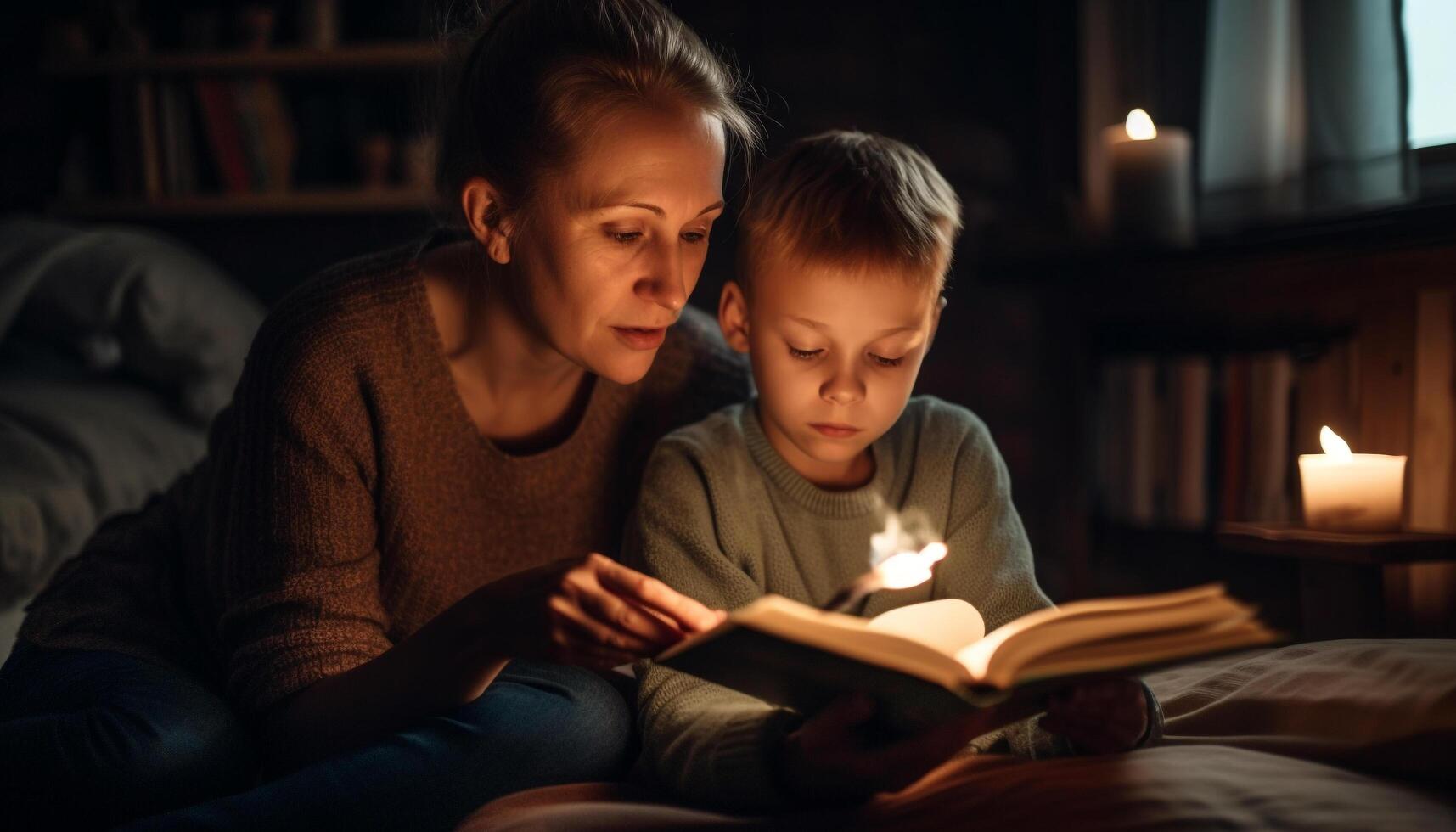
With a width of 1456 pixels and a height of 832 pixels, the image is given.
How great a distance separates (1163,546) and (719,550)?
142 cm

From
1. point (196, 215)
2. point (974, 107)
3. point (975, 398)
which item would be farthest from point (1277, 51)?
point (196, 215)

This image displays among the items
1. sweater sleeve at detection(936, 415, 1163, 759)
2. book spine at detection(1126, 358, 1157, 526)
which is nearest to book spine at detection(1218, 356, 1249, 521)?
book spine at detection(1126, 358, 1157, 526)

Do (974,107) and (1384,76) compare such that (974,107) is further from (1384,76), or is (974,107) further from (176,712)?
(176,712)

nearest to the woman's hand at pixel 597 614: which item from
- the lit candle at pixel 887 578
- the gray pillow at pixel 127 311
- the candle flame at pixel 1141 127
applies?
the lit candle at pixel 887 578

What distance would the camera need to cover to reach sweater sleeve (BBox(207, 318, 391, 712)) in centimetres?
112

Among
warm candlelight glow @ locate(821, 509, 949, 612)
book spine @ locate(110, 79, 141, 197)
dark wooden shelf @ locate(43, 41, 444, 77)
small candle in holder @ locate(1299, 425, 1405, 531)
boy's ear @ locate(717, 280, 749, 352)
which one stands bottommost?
warm candlelight glow @ locate(821, 509, 949, 612)

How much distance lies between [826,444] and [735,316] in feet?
0.61

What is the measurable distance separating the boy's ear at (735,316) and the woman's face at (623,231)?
0.22 feet

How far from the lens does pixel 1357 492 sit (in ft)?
3.88

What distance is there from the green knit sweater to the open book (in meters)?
0.28

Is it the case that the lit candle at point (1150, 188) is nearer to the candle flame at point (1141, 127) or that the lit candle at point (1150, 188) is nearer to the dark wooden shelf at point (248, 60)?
the candle flame at point (1141, 127)

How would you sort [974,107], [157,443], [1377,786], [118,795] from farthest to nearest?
[974,107]
[157,443]
[118,795]
[1377,786]

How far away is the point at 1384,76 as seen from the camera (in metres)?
1.87

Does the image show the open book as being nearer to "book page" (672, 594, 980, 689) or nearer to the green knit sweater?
"book page" (672, 594, 980, 689)
